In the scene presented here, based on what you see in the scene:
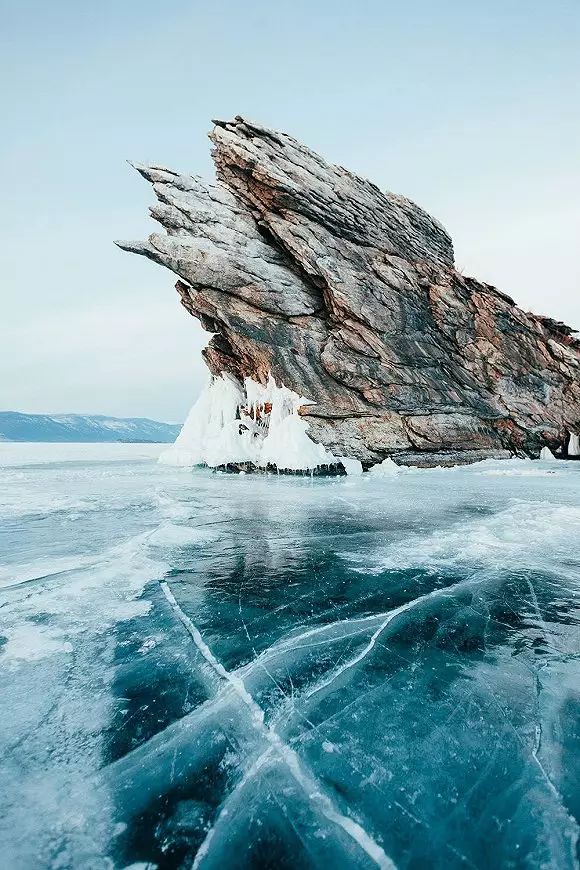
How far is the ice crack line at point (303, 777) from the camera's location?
2.03m

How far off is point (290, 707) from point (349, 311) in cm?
2207

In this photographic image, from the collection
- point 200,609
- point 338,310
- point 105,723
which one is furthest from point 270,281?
point 105,723

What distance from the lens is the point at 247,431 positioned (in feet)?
81.1

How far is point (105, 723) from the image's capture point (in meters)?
2.94

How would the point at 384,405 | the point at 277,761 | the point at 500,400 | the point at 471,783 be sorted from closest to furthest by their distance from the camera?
the point at 471,783
the point at 277,761
the point at 384,405
the point at 500,400

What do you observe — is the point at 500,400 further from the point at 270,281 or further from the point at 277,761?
the point at 277,761

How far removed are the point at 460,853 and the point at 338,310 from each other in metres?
23.1

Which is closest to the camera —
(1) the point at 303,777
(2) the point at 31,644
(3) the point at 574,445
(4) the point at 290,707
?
(1) the point at 303,777

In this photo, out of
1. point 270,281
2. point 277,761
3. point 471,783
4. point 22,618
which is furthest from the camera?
point 270,281

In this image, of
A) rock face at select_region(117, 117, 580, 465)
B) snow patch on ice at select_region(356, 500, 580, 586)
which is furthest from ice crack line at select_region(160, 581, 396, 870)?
rock face at select_region(117, 117, 580, 465)

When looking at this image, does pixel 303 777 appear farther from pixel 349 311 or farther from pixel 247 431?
pixel 349 311

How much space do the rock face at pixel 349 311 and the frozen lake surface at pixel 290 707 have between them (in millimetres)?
17462

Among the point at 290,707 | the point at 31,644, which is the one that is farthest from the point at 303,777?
the point at 31,644

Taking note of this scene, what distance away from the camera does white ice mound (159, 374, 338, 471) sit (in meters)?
22.8
